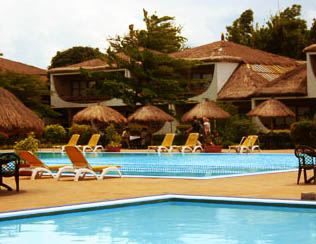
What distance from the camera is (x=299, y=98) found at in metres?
32.7

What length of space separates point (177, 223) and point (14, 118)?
199 inches

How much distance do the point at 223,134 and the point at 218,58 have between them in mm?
7859

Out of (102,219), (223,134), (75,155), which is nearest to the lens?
(102,219)

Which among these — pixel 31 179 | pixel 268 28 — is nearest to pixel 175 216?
pixel 31 179

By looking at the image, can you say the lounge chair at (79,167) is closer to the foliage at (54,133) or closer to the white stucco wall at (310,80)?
the white stucco wall at (310,80)

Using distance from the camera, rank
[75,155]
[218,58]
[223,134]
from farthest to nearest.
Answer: [218,58] < [223,134] < [75,155]

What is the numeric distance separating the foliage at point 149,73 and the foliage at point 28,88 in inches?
202

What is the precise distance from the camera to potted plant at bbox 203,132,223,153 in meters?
26.0

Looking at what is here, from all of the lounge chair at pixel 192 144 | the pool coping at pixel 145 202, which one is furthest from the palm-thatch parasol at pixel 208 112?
the pool coping at pixel 145 202

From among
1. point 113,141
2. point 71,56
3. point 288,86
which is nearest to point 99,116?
point 113,141

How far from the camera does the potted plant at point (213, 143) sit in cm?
2604

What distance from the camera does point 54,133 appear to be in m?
35.9

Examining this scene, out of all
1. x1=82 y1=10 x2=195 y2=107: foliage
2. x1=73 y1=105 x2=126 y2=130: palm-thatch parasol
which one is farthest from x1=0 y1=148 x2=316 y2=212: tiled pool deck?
x1=82 y1=10 x2=195 y2=107: foliage

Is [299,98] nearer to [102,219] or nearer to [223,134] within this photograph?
[223,134]
